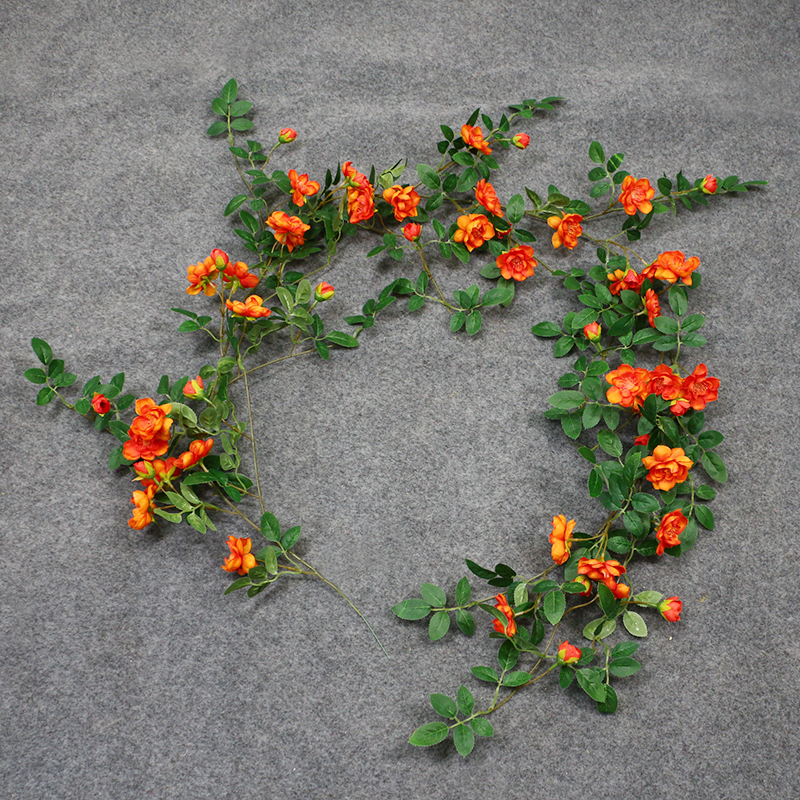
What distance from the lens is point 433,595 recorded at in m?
1.00

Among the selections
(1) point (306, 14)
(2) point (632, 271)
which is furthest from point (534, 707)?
(1) point (306, 14)

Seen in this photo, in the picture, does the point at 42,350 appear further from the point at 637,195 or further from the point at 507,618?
the point at 637,195

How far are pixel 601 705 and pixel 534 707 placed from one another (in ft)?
0.28

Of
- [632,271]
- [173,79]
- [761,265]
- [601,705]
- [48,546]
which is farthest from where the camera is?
[173,79]

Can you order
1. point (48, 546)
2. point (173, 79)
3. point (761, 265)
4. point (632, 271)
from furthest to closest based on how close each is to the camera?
point (173, 79) → point (761, 265) → point (632, 271) → point (48, 546)

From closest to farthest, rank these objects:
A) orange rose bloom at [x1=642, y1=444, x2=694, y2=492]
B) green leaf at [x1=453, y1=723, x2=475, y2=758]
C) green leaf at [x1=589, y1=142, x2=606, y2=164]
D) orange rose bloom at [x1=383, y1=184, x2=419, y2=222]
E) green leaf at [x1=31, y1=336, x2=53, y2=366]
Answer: green leaf at [x1=453, y1=723, x2=475, y2=758] < orange rose bloom at [x1=642, y1=444, x2=694, y2=492] < green leaf at [x1=31, y1=336, x2=53, y2=366] < orange rose bloom at [x1=383, y1=184, x2=419, y2=222] < green leaf at [x1=589, y1=142, x2=606, y2=164]

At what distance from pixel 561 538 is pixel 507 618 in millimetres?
128

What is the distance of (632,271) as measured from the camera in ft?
3.93

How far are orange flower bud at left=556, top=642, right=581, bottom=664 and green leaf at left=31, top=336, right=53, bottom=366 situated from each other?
87 centimetres

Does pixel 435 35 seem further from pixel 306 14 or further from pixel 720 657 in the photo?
pixel 720 657

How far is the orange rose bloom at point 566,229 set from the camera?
48.5 inches

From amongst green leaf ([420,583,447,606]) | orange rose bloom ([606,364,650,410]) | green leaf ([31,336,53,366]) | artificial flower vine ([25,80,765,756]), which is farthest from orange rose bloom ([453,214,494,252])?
green leaf ([31,336,53,366])

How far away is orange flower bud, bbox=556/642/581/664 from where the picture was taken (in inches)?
36.7

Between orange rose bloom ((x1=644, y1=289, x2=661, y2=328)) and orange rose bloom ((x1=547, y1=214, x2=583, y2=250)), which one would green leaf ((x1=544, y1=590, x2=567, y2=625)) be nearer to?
orange rose bloom ((x1=644, y1=289, x2=661, y2=328))
